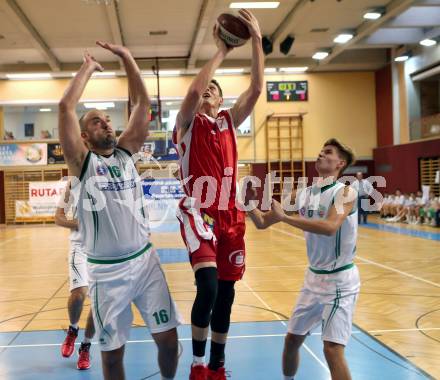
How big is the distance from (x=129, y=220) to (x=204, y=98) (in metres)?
1.10

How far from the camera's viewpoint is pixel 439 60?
19.5 metres

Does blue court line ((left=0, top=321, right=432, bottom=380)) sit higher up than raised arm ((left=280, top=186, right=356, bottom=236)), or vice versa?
raised arm ((left=280, top=186, right=356, bottom=236))

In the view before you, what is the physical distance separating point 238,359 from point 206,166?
2.01 meters

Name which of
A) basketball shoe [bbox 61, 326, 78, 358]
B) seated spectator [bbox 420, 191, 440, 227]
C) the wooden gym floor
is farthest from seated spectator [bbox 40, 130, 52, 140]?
basketball shoe [bbox 61, 326, 78, 358]

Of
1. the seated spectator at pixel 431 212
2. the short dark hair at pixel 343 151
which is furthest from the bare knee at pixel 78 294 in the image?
the seated spectator at pixel 431 212

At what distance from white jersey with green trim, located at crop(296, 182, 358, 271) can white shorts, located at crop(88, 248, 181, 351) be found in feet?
3.44

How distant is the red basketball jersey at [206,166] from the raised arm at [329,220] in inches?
16.1

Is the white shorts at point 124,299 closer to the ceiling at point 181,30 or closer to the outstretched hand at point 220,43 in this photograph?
the outstretched hand at point 220,43

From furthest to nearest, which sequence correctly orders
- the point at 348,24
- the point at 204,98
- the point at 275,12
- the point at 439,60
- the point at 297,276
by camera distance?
the point at 439,60
the point at 348,24
the point at 275,12
the point at 297,276
the point at 204,98

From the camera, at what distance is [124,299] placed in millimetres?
3182

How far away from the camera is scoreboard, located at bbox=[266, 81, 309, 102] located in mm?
23734

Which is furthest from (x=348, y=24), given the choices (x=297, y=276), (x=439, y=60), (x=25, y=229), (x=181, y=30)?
(x=25, y=229)

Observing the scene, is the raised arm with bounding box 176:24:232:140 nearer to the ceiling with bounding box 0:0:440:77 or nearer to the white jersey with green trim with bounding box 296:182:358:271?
the white jersey with green trim with bounding box 296:182:358:271

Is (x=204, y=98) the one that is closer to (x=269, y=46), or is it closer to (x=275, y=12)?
(x=275, y=12)
